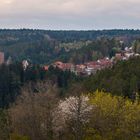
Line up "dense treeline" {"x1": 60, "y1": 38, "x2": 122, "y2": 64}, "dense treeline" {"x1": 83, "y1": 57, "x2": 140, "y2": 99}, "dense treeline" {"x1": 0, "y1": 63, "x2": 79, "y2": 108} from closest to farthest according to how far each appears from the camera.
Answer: "dense treeline" {"x1": 83, "y1": 57, "x2": 140, "y2": 99}, "dense treeline" {"x1": 0, "y1": 63, "x2": 79, "y2": 108}, "dense treeline" {"x1": 60, "y1": 38, "x2": 122, "y2": 64}

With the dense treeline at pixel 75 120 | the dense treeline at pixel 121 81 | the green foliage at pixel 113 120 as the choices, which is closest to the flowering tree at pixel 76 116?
the dense treeline at pixel 75 120

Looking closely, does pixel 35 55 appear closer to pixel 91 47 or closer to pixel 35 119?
pixel 91 47

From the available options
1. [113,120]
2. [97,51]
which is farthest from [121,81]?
[97,51]

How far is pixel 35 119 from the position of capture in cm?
3469

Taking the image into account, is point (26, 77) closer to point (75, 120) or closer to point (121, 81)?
point (121, 81)

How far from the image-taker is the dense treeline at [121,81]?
5619 cm

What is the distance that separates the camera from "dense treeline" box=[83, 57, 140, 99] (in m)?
56.2

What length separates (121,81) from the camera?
193ft

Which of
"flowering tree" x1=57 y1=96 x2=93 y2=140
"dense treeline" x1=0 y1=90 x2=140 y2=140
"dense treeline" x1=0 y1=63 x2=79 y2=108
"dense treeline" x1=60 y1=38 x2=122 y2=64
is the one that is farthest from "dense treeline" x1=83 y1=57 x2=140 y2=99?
"dense treeline" x1=60 y1=38 x2=122 y2=64

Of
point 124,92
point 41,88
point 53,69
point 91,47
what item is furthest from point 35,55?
point 41,88

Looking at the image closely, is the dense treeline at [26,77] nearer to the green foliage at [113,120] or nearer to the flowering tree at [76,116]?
the green foliage at [113,120]

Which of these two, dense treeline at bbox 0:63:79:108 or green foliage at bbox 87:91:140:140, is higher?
green foliage at bbox 87:91:140:140

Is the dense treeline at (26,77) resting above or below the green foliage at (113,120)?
below

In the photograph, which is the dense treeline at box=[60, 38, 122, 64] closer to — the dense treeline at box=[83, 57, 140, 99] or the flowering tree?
the dense treeline at box=[83, 57, 140, 99]
